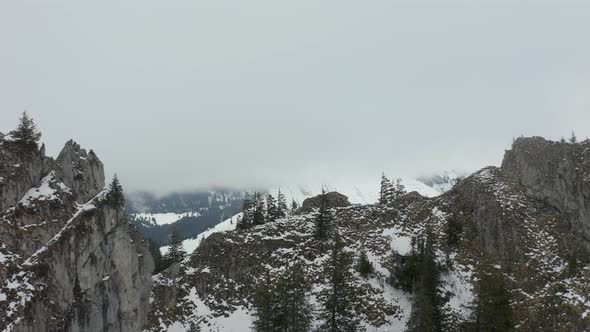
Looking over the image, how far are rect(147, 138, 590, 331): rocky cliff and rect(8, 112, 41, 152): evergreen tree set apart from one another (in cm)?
2460

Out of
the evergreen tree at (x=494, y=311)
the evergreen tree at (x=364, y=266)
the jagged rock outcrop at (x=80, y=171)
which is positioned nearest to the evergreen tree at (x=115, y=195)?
the jagged rock outcrop at (x=80, y=171)

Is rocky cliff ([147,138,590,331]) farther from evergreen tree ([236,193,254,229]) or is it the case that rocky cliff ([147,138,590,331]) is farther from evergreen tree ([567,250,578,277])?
evergreen tree ([236,193,254,229])

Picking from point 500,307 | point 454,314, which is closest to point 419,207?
point 454,314

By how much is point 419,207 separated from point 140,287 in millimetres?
45374

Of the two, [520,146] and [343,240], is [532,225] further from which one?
[343,240]

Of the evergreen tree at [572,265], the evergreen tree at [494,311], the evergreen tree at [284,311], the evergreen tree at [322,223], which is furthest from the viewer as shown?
the evergreen tree at [322,223]

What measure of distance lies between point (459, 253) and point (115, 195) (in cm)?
4517

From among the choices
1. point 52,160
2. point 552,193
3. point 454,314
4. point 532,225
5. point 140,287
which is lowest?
point 454,314

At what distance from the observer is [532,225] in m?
58.9

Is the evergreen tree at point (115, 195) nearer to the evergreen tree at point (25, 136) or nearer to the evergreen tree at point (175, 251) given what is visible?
the evergreen tree at point (25, 136)

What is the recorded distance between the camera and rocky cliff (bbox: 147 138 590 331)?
5047cm

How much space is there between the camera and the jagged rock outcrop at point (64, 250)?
1547 inches

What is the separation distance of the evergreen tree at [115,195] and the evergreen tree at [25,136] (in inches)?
340

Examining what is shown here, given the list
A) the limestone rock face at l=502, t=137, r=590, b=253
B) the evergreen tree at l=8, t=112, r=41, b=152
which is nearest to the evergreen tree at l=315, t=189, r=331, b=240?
the limestone rock face at l=502, t=137, r=590, b=253
